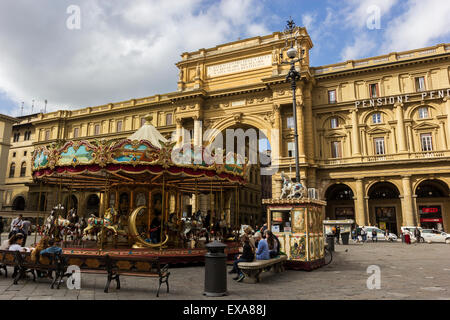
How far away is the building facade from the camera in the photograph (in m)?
29.1

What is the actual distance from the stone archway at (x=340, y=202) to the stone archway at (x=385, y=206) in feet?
6.07

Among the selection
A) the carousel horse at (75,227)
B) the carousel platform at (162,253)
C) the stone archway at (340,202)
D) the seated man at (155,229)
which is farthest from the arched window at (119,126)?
the carousel platform at (162,253)

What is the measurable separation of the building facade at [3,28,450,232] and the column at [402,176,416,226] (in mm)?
88

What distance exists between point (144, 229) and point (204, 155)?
4.38m

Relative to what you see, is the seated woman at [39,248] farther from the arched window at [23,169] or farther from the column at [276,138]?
the arched window at [23,169]

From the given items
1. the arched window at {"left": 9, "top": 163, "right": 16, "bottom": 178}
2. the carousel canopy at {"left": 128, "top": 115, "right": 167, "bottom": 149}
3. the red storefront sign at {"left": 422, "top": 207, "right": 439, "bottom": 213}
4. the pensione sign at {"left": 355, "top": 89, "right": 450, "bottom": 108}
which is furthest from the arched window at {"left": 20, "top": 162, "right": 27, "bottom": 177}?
the red storefront sign at {"left": 422, "top": 207, "right": 439, "bottom": 213}

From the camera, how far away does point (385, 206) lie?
104ft

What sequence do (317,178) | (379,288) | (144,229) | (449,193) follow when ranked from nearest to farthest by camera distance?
(379,288), (144,229), (449,193), (317,178)

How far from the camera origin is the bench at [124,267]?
750 centimetres

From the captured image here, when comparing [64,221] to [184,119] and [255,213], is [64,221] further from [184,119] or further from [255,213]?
[255,213]

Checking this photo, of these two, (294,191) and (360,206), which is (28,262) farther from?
(360,206)

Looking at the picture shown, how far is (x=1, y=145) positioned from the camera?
39000mm

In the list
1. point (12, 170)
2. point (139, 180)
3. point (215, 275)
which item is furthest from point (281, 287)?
point (12, 170)
